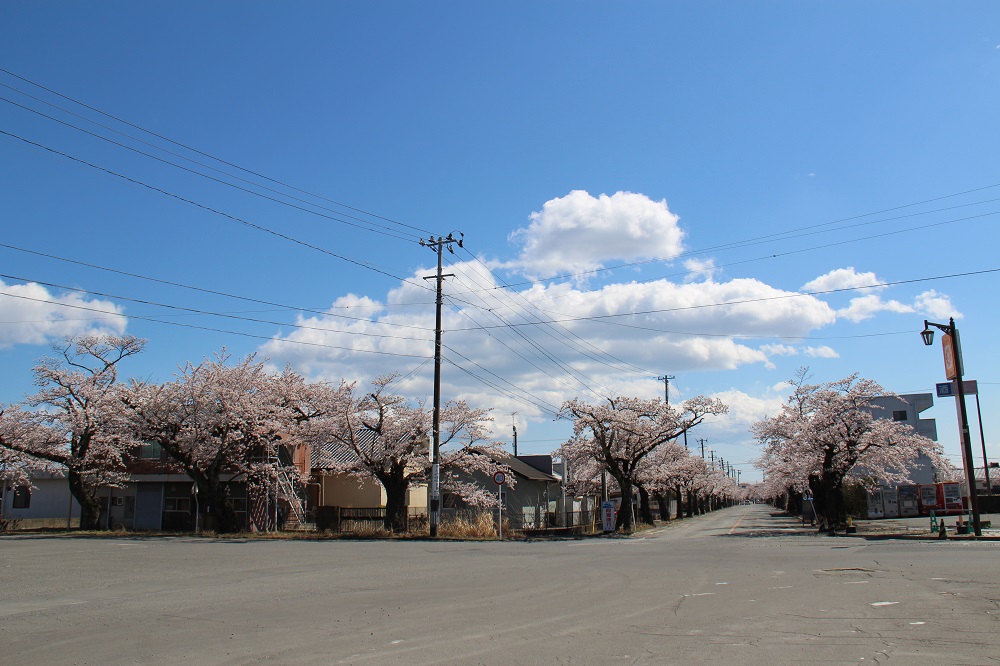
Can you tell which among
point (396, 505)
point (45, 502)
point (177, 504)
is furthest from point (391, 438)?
point (45, 502)

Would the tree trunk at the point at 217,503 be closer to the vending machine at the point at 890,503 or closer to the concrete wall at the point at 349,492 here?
the concrete wall at the point at 349,492

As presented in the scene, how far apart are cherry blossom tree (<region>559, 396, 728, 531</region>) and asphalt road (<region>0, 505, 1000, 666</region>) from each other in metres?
17.1

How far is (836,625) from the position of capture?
8.81 meters

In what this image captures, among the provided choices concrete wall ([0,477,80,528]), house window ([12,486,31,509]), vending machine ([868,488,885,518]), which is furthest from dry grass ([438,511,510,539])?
house window ([12,486,31,509])

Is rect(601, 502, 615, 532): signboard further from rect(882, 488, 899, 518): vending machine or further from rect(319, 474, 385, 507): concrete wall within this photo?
rect(882, 488, 899, 518): vending machine

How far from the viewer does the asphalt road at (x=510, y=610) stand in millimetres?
7720

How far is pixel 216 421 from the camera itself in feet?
108

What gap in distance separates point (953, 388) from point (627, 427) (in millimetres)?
14417

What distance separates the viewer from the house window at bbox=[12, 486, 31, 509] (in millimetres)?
46625

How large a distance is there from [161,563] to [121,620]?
967 cm

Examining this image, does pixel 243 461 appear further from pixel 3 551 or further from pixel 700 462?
pixel 700 462

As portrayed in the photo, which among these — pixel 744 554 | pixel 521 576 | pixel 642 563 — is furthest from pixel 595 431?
pixel 521 576

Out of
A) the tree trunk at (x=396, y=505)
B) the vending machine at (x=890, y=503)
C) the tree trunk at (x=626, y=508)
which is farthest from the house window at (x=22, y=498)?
the vending machine at (x=890, y=503)

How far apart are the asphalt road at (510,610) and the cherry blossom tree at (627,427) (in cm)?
1708
